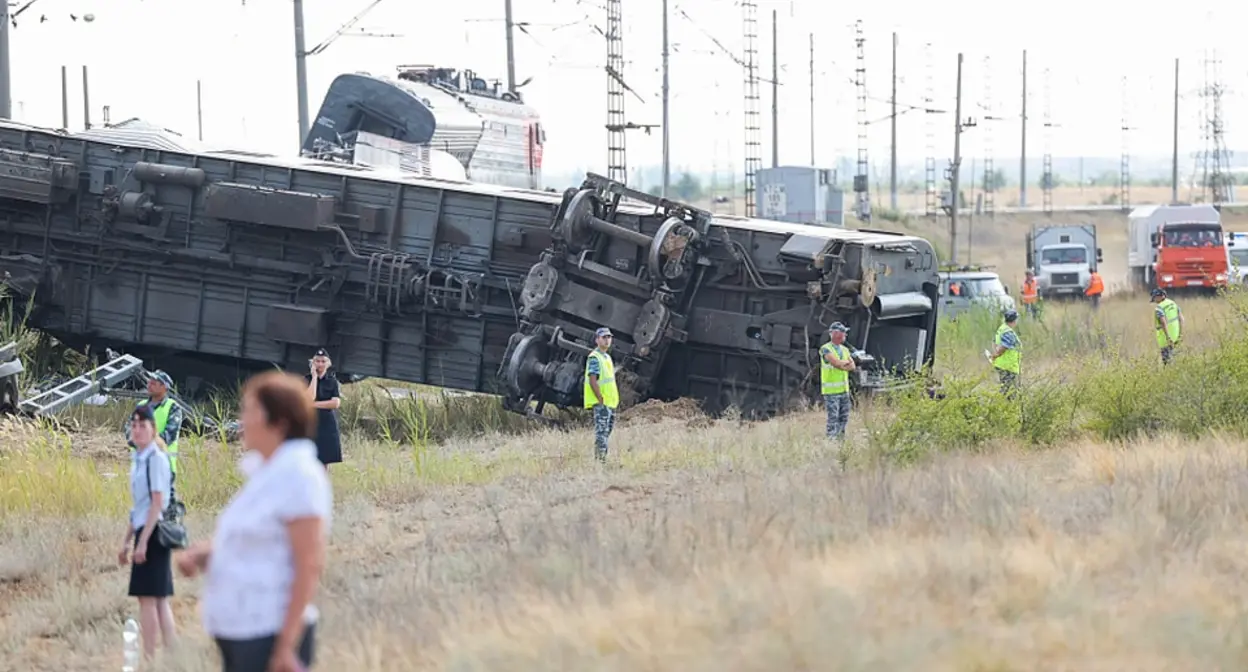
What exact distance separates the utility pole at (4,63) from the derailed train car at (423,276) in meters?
0.34

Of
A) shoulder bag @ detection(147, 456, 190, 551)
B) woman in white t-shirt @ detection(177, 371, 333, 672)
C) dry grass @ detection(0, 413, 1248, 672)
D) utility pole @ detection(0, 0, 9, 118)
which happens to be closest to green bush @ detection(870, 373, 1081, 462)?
dry grass @ detection(0, 413, 1248, 672)

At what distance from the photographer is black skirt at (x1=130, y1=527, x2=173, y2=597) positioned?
9891 millimetres

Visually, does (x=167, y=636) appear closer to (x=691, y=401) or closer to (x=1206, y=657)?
(x=1206, y=657)

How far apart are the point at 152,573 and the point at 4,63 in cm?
1587

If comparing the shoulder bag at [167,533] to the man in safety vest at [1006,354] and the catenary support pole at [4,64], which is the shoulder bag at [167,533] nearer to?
the man in safety vest at [1006,354]

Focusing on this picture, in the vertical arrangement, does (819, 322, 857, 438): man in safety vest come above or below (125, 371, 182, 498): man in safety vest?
below

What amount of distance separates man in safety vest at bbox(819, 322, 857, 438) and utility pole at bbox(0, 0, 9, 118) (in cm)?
1267

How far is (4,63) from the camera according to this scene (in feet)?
77.9

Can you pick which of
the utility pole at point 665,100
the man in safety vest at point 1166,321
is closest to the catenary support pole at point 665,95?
the utility pole at point 665,100

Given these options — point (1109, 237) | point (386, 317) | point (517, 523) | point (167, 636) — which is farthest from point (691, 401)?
point (1109, 237)

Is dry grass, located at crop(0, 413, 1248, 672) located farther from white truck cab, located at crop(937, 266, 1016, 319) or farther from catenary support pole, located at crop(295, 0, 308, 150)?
white truck cab, located at crop(937, 266, 1016, 319)

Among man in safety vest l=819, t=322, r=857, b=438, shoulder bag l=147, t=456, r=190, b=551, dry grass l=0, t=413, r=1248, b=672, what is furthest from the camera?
man in safety vest l=819, t=322, r=857, b=438

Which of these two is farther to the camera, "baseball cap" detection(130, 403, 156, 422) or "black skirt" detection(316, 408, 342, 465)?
"black skirt" detection(316, 408, 342, 465)

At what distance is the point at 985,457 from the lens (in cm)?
1416
